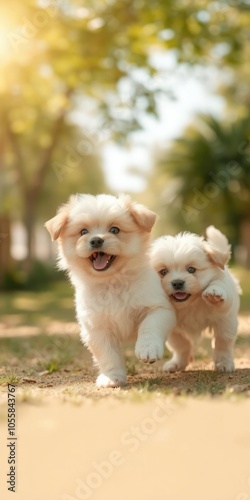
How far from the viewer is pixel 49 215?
38875mm

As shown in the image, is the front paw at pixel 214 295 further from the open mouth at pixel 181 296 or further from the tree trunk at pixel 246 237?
the tree trunk at pixel 246 237

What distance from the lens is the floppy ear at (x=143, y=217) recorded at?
457cm

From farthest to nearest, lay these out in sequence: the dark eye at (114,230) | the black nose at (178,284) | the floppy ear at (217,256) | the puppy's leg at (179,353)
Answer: the puppy's leg at (179,353), the floppy ear at (217,256), the black nose at (178,284), the dark eye at (114,230)

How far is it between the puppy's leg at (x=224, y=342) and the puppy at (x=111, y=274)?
1.87 ft

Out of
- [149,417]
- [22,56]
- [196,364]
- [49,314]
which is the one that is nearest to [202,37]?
[22,56]

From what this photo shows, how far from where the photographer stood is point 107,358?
4.61 meters

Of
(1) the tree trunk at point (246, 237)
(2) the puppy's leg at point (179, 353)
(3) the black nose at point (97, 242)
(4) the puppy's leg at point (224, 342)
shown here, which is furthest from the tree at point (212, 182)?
(3) the black nose at point (97, 242)

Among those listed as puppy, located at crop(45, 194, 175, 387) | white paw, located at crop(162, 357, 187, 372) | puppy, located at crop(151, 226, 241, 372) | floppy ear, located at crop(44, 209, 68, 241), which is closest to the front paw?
puppy, located at crop(151, 226, 241, 372)

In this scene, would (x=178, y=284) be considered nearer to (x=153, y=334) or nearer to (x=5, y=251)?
(x=153, y=334)

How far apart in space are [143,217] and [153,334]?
2.78ft

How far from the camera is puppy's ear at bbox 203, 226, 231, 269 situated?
4.89 metres

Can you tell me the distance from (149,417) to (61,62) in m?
11.0

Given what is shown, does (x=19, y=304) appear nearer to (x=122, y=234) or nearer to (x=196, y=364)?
(x=196, y=364)

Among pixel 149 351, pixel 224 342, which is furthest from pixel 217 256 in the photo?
pixel 149 351
